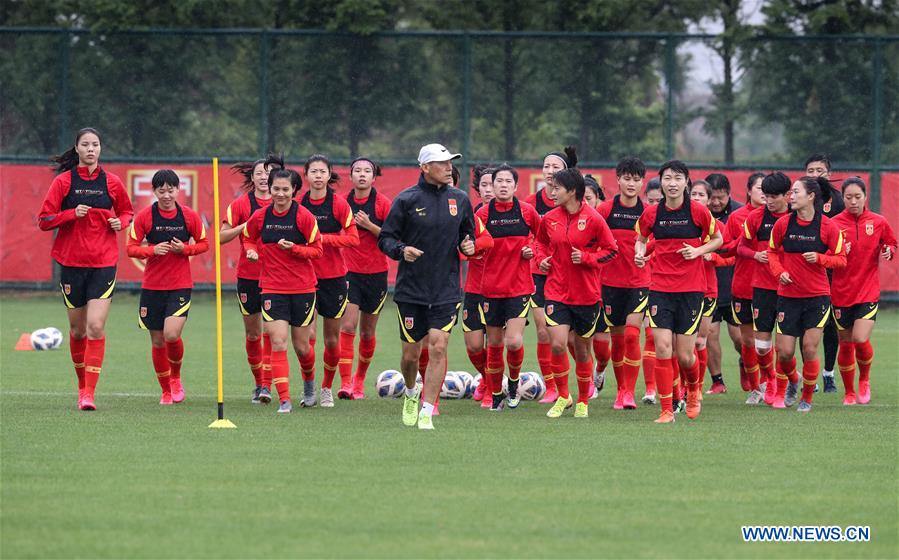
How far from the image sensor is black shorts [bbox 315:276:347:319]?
13695 millimetres

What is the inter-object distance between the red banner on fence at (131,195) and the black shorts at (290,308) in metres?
13.6

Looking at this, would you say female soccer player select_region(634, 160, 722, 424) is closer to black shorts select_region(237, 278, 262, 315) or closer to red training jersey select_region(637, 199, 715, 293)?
red training jersey select_region(637, 199, 715, 293)

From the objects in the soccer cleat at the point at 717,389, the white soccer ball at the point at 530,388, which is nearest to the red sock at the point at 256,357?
the white soccer ball at the point at 530,388

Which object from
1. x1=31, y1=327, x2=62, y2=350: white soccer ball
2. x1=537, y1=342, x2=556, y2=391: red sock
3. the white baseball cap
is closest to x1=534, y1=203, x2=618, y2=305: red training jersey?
x1=537, y1=342, x2=556, y2=391: red sock

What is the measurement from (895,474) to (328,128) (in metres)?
18.8

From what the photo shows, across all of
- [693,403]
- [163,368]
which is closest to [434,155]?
[693,403]

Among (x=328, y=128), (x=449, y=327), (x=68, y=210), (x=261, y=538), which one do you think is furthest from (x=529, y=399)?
(x=328, y=128)

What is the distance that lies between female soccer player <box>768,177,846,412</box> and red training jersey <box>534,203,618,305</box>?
62.1 inches

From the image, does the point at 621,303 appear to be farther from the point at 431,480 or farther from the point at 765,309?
the point at 431,480

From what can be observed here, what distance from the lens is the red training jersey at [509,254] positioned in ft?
43.1

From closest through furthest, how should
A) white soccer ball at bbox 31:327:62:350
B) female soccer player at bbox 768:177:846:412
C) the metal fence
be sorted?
female soccer player at bbox 768:177:846:412, white soccer ball at bbox 31:327:62:350, the metal fence

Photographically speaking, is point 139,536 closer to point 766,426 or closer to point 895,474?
point 895,474

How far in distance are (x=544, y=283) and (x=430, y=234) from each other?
266 centimetres

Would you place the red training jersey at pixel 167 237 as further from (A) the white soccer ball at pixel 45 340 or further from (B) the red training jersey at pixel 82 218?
(A) the white soccer ball at pixel 45 340
